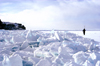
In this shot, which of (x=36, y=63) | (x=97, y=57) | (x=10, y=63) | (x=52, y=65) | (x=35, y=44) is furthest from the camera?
(x=35, y=44)

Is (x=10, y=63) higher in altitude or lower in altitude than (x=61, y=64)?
higher

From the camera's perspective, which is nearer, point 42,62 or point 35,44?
point 42,62

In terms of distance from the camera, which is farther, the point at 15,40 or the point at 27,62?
the point at 15,40

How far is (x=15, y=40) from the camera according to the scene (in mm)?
3139

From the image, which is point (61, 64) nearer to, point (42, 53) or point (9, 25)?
point (42, 53)

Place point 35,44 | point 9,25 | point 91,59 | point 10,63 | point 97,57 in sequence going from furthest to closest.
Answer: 1. point 9,25
2. point 35,44
3. point 97,57
4. point 91,59
5. point 10,63

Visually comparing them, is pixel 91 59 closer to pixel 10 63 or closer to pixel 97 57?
pixel 97 57

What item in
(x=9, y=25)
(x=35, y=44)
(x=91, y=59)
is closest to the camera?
(x=91, y=59)

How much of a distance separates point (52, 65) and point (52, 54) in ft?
1.85

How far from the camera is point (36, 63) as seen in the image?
62.3 inches

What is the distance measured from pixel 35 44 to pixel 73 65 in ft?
5.75

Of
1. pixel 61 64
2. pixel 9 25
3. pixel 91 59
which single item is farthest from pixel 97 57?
pixel 9 25

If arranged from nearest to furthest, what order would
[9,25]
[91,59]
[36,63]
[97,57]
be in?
[36,63] < [91,59] < [97,57] < [9,25]

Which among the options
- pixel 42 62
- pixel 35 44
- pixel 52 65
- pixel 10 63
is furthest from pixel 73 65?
pixel 35 44
